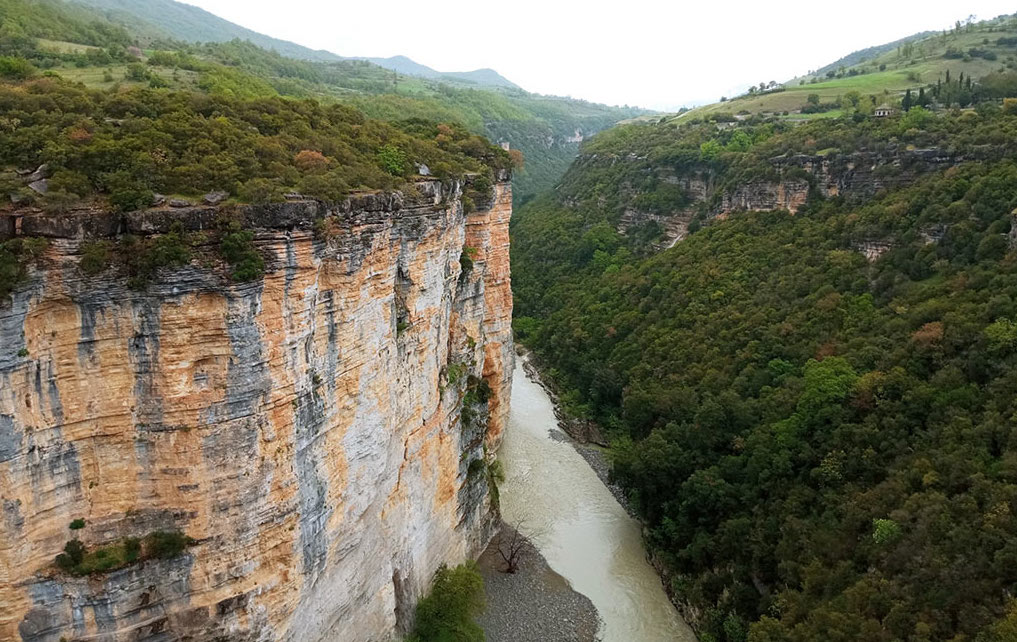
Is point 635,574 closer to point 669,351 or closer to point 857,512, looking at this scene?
point 857,512

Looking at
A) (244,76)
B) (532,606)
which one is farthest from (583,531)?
(244,76)

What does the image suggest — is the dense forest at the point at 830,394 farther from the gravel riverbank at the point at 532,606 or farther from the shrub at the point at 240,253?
the shrub at the point at 240,253

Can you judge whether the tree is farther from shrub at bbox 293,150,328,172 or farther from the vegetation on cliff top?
shrub at bbox 293,150,328,172

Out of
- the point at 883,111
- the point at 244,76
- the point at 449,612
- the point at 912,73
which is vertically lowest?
the point at 449,612

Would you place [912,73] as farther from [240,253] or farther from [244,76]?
[240,253]

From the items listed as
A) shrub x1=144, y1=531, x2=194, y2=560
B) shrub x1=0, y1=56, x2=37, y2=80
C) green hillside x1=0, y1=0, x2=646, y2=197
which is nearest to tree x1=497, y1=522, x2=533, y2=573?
shrub x1=144, y1=531, x2=194, y2=560

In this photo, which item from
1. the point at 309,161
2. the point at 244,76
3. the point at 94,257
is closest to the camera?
the point at 94,257

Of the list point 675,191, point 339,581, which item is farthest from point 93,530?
point 675,191
